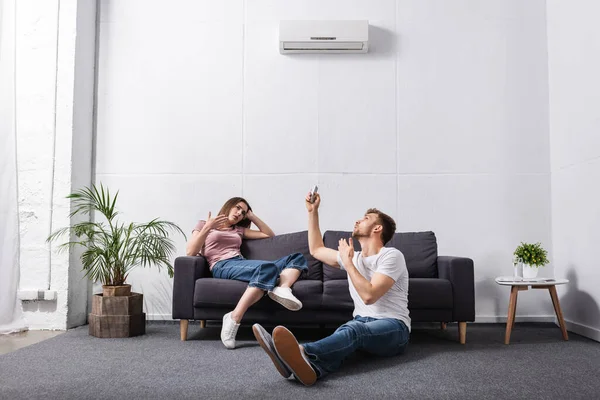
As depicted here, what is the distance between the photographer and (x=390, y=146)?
180 inches

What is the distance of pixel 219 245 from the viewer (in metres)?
3.91

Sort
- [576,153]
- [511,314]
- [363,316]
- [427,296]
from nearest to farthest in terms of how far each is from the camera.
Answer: [363,316]
[427,296]
[511,314]
[576,153]

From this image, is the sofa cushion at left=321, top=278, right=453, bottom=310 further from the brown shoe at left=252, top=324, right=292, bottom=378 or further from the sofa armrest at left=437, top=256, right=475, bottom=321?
the brown shoe at left=252, top=324, right=292, bottom=378

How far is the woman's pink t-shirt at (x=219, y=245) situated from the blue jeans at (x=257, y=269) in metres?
0.07

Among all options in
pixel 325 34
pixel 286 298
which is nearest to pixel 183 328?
pixel 286 298

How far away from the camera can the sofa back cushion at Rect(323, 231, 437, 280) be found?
152 inches

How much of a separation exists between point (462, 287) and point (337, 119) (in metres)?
1.87

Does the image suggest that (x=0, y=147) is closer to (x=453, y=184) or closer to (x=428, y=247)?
(x=428, y=247)

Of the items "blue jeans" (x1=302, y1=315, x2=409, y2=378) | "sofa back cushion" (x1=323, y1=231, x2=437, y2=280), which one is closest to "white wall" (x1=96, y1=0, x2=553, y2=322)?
"sofa back cushion" (x1=323, y1=231, x2=437, y2=280)

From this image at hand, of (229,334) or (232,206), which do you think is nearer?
(229,334)

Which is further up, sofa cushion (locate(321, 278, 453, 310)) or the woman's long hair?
the woman's long hair

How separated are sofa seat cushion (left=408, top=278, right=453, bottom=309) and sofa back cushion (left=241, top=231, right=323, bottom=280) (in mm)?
795

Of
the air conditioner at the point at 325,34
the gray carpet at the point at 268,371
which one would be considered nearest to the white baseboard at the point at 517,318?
the gray carpet at the point at 268,371

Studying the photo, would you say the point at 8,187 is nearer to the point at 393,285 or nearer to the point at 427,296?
the point at 393,285
